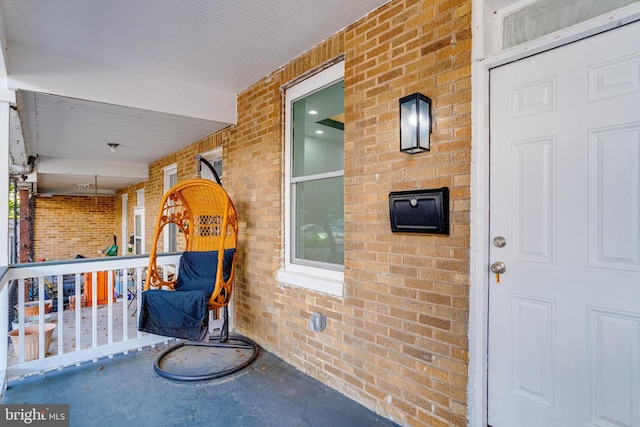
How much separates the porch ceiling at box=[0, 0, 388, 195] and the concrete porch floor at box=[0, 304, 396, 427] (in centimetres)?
227

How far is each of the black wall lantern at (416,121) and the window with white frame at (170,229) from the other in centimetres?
438

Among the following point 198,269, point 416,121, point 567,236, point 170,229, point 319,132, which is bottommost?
point 198,269

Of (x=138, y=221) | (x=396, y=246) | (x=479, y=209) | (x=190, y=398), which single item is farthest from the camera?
(x=138, y=221)

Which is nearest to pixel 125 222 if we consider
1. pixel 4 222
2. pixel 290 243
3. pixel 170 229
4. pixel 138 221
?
pixel 138 221

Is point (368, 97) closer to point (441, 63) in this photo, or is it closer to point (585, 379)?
point (441, 63)

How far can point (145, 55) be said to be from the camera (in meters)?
2.79

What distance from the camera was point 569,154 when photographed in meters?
1.56

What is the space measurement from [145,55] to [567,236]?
3.18 m

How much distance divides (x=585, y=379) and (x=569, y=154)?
1.02 metres

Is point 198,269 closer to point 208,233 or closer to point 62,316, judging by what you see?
point 208,233

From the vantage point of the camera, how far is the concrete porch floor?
2.19 meters

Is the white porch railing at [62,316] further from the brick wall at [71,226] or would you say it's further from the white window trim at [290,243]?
the brick wall at [71,226]

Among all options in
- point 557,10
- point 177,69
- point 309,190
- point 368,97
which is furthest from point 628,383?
point 177,69

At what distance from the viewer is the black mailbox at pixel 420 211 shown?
1.84m
